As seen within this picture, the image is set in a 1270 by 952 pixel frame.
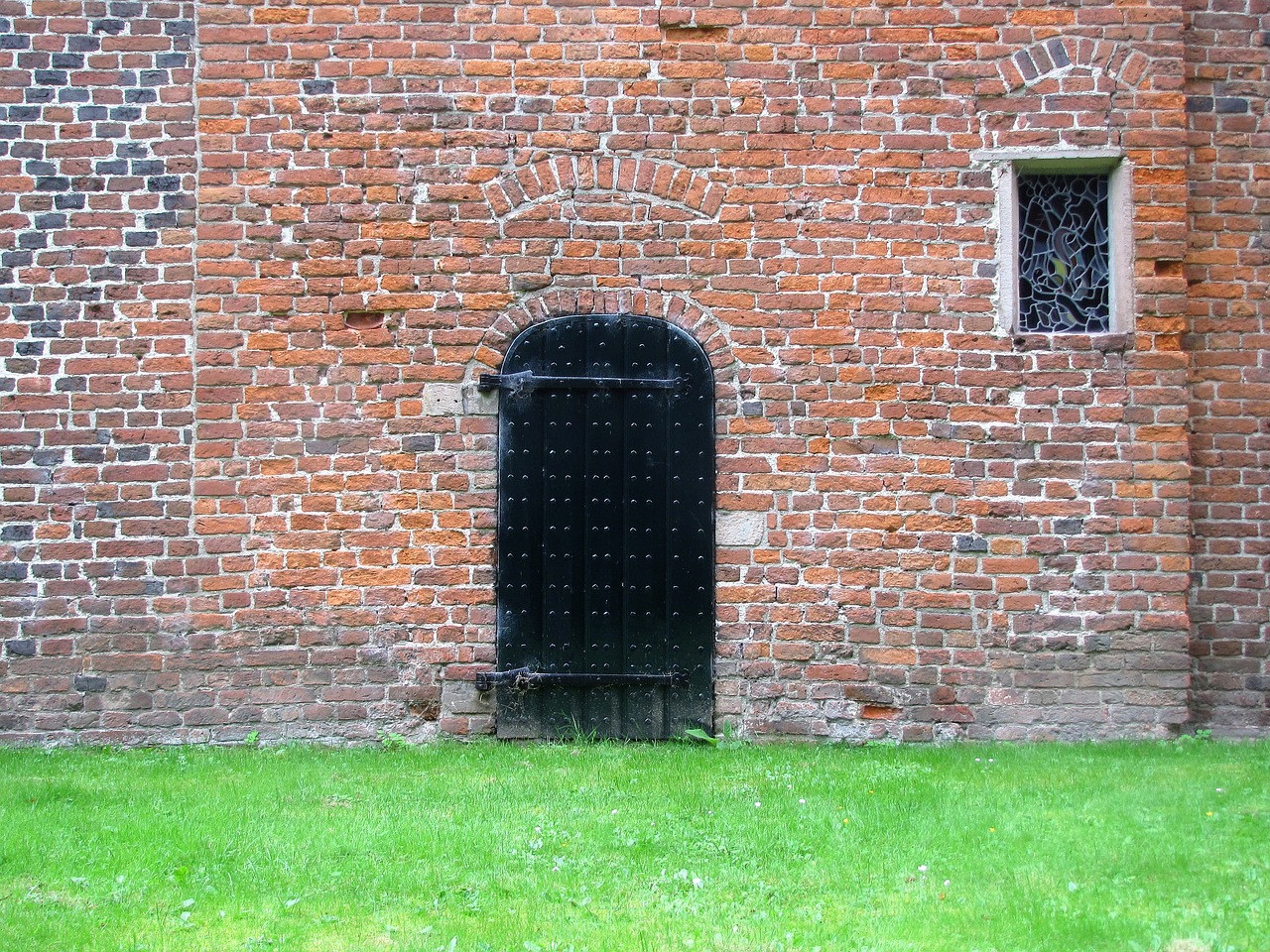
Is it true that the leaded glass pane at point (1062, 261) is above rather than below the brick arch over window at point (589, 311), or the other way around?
above

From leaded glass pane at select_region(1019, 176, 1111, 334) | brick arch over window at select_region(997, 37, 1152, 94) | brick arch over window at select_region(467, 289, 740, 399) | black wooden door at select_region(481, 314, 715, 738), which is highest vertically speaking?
brick arch over window at select_region(997, 37, 1152, 94)

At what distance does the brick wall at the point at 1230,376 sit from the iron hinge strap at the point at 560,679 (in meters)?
3.04

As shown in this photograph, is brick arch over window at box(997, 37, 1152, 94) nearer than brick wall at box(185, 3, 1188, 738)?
No

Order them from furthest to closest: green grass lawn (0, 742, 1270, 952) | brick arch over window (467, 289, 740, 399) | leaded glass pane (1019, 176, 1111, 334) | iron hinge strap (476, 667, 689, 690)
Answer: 1. leaded glass pane (1019, 176, 1111, 334)
2. brick arch over window (467, 289, 740, 399)
3. iron hinge strap (476, 667, 689, 690)
4. green grass lawn (0, 742, 1270, 952)

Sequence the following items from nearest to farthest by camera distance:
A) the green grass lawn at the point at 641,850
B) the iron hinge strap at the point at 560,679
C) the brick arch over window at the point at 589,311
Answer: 1. the green grass lawn at the point at 641,850
2. the iron hinge strap at the point at 560,679
3. the brick arch over window at the point at 589,311

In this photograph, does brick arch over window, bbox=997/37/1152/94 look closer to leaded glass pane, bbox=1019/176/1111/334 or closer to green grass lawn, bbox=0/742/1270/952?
leaded glass pane, bbox=1019/176/1111/334

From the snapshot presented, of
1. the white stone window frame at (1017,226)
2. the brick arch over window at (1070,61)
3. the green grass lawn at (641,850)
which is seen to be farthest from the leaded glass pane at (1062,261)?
the green grass lawn at (641,850)

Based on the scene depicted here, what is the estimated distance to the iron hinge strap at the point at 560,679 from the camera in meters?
6.57

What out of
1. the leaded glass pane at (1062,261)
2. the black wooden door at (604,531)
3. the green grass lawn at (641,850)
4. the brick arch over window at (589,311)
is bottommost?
the green grass lawn at (641,850)

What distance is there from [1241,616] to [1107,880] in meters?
3.25

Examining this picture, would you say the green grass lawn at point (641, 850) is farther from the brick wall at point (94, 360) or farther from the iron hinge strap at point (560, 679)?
the brick wall at point (94, 360)

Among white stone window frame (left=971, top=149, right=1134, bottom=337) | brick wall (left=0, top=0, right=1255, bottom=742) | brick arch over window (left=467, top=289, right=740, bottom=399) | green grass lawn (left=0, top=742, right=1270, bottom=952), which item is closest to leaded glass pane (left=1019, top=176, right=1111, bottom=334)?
white stone window frame (left=971, top=149, right=1134, bottom=337)

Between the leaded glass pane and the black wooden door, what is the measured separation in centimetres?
192

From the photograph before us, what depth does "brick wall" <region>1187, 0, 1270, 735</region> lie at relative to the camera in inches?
270
